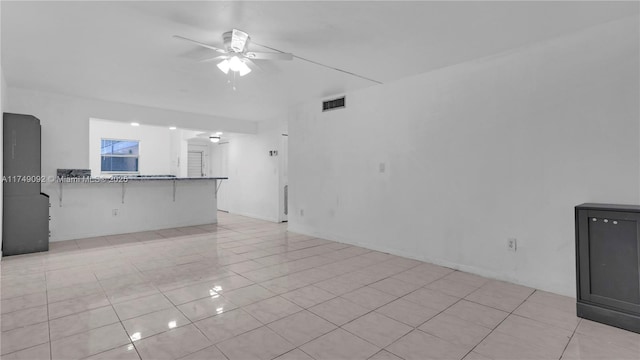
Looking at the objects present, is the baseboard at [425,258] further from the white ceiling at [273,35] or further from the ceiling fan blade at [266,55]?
the ceiling fan blade at [266,55]

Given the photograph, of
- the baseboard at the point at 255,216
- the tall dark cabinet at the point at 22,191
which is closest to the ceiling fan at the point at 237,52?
the tall dark cabinet at the point at 22,191

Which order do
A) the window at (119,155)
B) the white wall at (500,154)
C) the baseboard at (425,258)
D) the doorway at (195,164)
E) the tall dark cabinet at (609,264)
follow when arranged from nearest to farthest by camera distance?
the tall dark cabinet at (609,264), the white wall at (500,154), the baseboard at (425,258), the window at (119,155), the doorway at (195,164)

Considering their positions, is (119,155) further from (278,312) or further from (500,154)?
(500,154)

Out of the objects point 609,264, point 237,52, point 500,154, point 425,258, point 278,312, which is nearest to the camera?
point 609,264

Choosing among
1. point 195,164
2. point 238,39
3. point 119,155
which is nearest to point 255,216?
point 195,164

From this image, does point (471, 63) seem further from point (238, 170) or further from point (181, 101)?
point (238, 170)

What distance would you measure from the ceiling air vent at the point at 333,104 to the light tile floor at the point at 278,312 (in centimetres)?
240

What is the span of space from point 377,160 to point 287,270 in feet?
6.53

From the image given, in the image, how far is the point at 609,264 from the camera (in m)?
2.38

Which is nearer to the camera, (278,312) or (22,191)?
(278,312)

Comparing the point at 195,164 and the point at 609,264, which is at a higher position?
the point at 195,164

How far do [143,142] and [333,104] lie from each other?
6838 mm

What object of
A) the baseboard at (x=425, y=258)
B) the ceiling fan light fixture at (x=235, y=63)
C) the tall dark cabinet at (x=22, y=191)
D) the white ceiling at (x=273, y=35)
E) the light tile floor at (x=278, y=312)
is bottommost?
the light tile floor at (x=278, y=312)

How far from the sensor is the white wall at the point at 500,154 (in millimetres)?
2668
